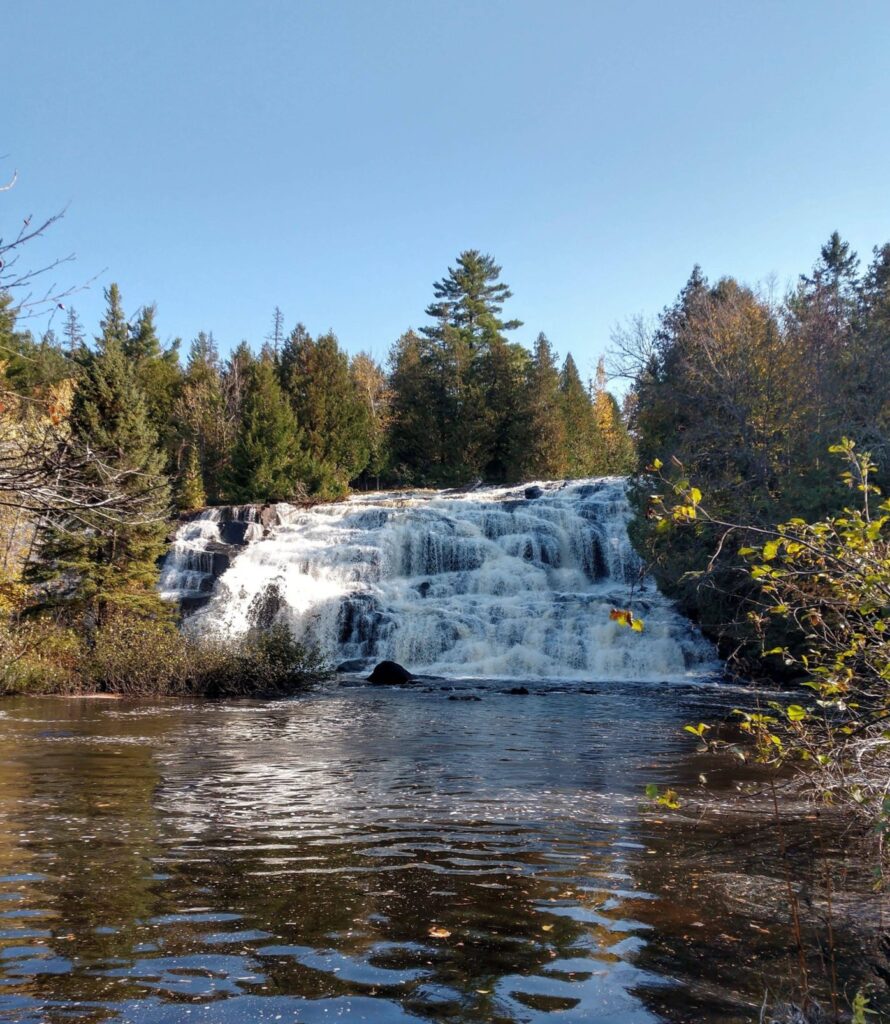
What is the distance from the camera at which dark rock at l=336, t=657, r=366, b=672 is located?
23.7 meters

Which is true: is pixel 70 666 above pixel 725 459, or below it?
below

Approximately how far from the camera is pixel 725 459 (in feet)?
76.6

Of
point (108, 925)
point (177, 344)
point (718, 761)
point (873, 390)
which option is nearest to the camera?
point (108, 925)

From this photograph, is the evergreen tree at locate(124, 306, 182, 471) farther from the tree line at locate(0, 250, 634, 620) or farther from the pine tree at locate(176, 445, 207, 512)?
the pine tree at locate(176, 445, 207, 512)

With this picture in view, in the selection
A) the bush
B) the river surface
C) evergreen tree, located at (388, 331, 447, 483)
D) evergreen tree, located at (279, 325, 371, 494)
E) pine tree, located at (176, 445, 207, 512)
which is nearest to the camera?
the river surface

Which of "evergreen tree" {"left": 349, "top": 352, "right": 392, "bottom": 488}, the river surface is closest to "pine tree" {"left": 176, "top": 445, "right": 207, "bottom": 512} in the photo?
"evergreen tree" {"left": 349, "top": 352, "right": 392, "bottom": 488}

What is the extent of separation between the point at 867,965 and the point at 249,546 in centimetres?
2732

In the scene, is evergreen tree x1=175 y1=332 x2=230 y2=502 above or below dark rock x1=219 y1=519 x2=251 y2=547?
above

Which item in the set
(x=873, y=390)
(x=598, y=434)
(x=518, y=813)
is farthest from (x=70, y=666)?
(x=598, y=434)

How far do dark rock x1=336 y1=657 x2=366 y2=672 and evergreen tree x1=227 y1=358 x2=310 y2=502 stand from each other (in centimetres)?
1763

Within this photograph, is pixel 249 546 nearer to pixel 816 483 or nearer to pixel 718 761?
pixel 816 483

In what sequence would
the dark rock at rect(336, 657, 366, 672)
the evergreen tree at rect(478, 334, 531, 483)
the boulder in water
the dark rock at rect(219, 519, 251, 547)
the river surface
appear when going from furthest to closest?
the evergreen tree at rect(478, 334, 531, 483) < the dark rock at rect(219, 519, 251, 547) < the dark rock at rect(336, 657, 366, 672) < the boulder in water < the river surface

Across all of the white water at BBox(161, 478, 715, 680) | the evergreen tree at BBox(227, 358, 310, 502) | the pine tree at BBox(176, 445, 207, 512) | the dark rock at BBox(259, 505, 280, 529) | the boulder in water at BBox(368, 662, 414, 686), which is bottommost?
the boulder in water at BBox(368, 662, 414, 686)

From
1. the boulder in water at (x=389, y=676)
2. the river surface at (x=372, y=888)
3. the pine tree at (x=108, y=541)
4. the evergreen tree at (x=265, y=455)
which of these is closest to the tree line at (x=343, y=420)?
the evergreen tree at (x=265, y=455)
